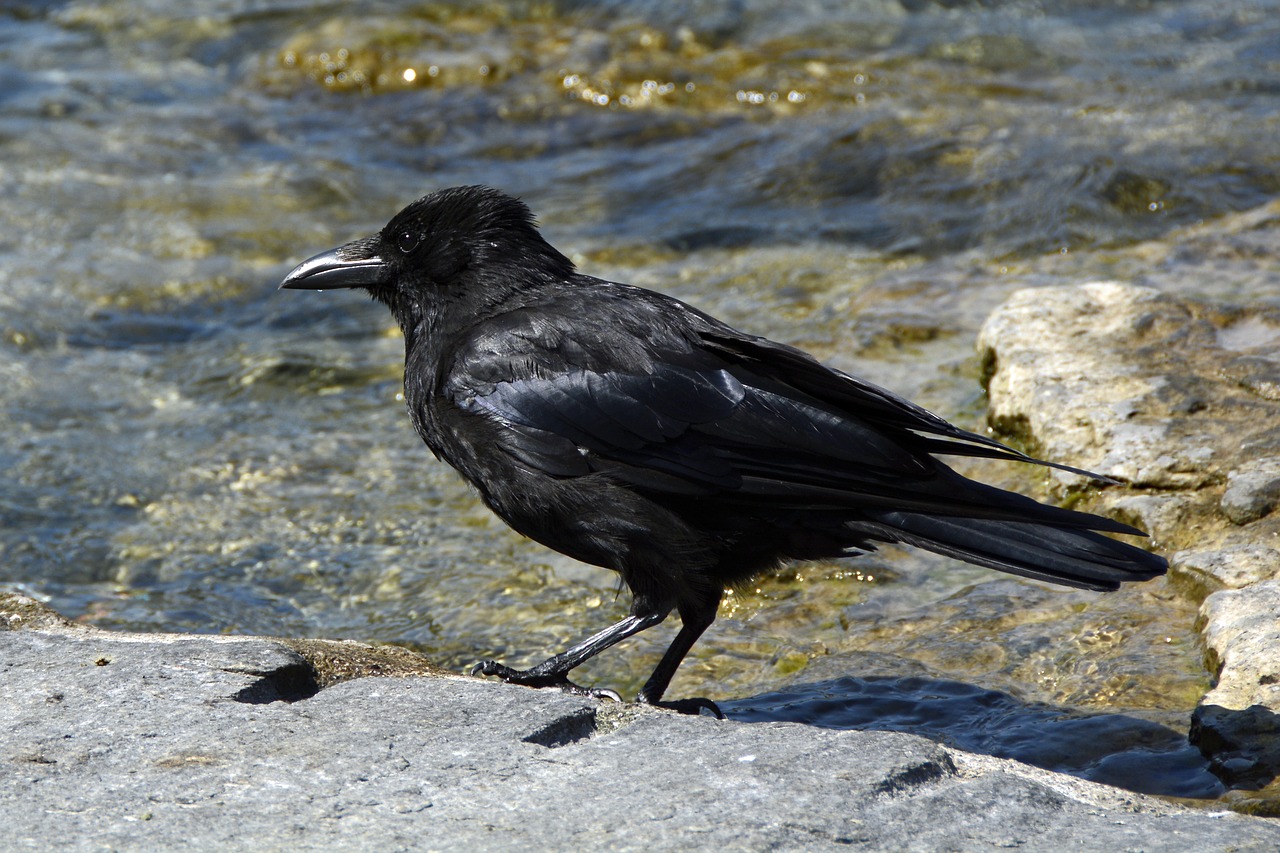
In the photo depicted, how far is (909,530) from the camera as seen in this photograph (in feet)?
12.2

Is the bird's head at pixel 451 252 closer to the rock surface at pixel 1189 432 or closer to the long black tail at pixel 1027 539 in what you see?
the long black tail at pixel 1027 539

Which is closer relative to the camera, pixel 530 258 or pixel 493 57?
Result: pixel 530 258

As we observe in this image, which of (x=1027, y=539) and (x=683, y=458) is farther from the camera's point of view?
(x=683, y=458)

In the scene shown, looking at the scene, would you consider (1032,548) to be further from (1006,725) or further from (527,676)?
(527,676)

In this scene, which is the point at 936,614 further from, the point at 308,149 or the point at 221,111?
the point at 221,111

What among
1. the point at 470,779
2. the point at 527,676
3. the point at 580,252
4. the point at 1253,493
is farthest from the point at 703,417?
the point at 580,252

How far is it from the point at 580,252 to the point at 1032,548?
5323mm

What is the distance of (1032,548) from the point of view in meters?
3.58

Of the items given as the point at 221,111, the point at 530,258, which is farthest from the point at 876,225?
the point at 221,111

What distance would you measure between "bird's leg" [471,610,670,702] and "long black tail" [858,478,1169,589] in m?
0.74

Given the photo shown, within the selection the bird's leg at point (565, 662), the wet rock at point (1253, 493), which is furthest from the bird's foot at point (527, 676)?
the wet rock at point (1253, 493)

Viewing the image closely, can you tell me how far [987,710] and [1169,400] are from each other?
5.54 feet

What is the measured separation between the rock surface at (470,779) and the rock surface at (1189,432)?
823 mm

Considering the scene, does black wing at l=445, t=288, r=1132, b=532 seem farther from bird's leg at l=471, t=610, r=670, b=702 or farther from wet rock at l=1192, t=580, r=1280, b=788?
wet rock at l=1192, t=580, r=1280, b=788
